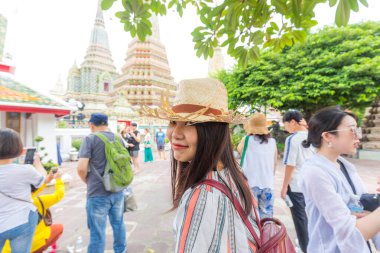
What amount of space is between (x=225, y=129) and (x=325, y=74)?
A: 1166cm

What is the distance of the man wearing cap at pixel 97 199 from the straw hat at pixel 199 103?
1.64 meters

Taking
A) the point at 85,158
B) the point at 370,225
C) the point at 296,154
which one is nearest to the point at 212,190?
the point at 370,225

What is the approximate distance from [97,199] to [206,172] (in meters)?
1.94

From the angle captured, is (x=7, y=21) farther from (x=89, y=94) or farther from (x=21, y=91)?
(x=89, y=94)

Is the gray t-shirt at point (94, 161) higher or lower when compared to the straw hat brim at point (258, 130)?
lower

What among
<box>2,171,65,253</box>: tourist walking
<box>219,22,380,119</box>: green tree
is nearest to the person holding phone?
<box>2,171,65,253</box>: tourist walking

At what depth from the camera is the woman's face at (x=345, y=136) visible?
1479 millimetres

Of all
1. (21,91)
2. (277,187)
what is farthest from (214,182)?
(21,91)

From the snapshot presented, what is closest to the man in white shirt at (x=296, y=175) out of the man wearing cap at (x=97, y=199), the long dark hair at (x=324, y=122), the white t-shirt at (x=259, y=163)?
the white t-shirt at (x=259, y=163)

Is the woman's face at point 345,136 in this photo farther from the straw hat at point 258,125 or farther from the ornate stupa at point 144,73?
the ornate stupa at point 144,73

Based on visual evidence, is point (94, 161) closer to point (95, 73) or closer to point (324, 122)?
point (324, 122)

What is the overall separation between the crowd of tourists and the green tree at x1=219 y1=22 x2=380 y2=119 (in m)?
7.77

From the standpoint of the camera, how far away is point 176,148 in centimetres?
107

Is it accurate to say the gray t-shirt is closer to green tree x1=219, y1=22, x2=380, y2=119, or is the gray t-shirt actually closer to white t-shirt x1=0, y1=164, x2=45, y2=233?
white t-shirt x1=0, y1=164, x2=45, y2=233
